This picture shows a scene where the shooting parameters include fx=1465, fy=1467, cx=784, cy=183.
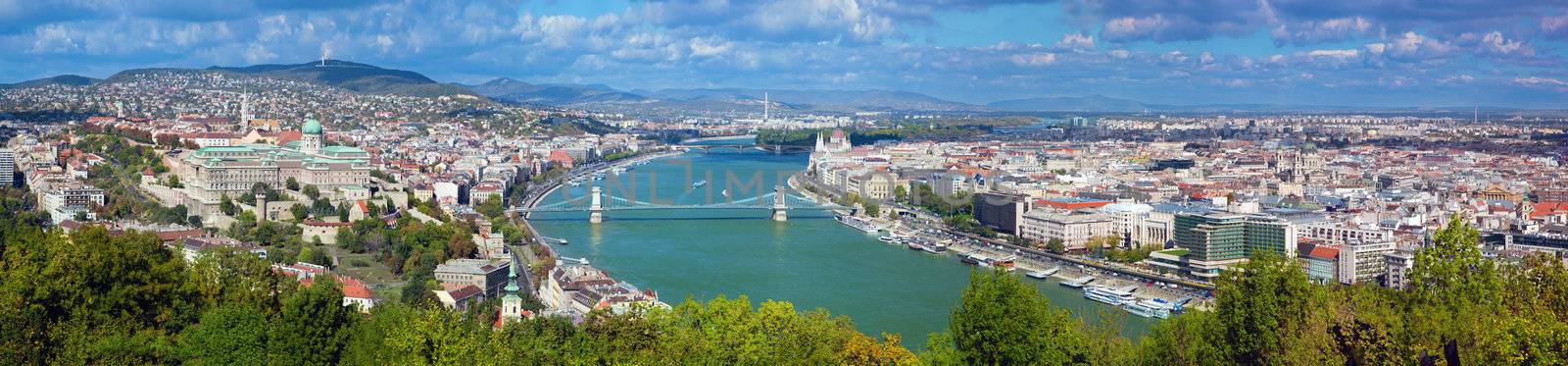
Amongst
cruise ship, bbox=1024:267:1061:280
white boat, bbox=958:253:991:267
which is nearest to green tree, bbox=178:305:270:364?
cruise ship, bbox=1024:267:1061:280

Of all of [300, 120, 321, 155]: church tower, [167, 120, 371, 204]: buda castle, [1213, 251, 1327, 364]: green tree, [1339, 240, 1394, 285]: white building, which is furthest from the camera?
[300, 120, 321, 155]: church tower

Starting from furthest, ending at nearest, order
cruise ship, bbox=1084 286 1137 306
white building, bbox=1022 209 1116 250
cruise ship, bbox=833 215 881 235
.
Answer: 1. cruise ship, bbox=833 215 881 235
2. white building, bbox=1022 209 1116 250
3. cruise ship, bbox=1084 286 1137 306

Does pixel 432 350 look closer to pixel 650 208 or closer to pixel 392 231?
pixel 392 231

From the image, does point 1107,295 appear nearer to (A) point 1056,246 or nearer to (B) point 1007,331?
(A) point 1056,246

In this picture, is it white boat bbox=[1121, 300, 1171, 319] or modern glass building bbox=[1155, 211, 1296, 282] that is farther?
modern glass building bbox=[1155, 211, 1296, 282]

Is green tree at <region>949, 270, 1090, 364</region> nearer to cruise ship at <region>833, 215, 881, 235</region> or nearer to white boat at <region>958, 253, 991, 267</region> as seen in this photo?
white boat at <region>958, 253, 991, 267</region>

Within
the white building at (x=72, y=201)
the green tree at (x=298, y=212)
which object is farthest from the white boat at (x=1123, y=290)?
the white building at (x=72, y=201)

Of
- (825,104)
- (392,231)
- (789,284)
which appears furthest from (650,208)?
(825,104)

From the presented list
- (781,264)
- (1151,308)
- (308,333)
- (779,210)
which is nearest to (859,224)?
(779,210)
